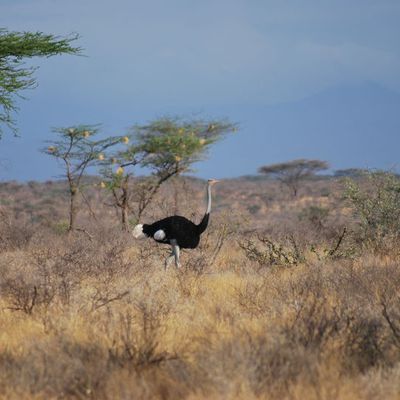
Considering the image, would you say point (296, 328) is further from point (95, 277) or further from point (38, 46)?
point (38, 46)

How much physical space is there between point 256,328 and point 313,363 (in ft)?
4.66

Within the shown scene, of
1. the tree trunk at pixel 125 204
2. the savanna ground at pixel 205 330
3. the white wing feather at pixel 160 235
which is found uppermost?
the tree trunk at pixel 125 204

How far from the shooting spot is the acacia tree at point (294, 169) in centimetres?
5291

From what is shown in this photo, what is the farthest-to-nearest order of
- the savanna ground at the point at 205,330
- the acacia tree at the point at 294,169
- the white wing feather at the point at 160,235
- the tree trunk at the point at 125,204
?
the acacia tree at the point at 294,169 < the tree trunk at the point at 125,204 < the white wing feather at the point at 160,235 < the savanna ground at the point at 205,330

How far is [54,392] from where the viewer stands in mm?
4707

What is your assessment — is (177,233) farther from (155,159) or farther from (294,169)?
(294,169)

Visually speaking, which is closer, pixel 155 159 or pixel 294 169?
pixel 155 159

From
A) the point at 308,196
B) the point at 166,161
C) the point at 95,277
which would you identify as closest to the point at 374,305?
the point at 95,277

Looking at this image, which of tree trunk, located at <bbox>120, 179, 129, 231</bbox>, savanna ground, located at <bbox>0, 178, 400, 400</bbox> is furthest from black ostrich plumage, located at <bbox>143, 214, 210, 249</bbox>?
tree trunk, located at <bbox>120, 179, 129, 231</bbox>

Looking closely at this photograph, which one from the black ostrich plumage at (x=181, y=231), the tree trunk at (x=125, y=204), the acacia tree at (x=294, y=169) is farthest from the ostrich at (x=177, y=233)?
the acacia tree at (x=294, y=169)

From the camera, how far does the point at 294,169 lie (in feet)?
175

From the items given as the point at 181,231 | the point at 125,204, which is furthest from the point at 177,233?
the point at 125,204

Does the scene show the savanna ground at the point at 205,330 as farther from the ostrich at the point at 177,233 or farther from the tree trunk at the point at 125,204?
the tree trunk at the point at 125,204

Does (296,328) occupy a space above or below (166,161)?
below
